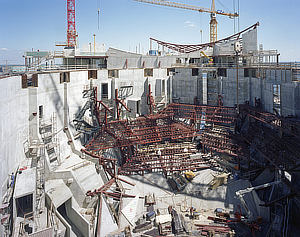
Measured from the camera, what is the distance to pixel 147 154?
3050 centimetres

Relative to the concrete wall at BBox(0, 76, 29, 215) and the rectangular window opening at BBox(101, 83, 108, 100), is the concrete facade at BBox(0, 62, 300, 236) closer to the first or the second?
the concrete wall at BBox(0, 76, 29, 215)

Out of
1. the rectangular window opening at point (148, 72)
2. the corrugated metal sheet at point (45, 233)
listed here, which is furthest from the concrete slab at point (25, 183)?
the rectangular window opening at point (148, 72)

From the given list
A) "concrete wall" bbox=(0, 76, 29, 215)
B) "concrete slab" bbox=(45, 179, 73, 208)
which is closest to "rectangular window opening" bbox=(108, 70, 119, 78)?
"concrete wall" bbox=(0, 76, 29, 215)

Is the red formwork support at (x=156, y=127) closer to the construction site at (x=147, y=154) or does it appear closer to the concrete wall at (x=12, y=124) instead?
the construction site at (x=147, y=154)

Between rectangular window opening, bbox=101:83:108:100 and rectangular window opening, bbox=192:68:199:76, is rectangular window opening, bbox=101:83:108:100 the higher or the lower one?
the lower one

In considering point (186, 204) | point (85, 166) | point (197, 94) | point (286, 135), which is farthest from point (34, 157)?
point (197, 94)

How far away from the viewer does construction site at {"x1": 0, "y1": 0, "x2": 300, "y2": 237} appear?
18609mm

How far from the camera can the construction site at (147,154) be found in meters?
18.6

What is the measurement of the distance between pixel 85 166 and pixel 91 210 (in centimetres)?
444

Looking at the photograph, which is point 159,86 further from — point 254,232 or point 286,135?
point 254,232

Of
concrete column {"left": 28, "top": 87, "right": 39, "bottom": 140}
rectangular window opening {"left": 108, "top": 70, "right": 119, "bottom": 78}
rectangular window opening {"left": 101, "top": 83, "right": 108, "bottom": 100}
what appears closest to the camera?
concrete column {"left": 28, "top": 87, "right": 39, "bottom": 140}

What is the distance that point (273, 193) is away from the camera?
2256 centimetres

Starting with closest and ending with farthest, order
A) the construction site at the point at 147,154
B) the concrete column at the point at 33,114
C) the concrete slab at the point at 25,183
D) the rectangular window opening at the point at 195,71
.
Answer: the concrete slab at the point at 25,183, the construction site at the point at 147,154, the concrete column at the point at 33,114, the rectangular window opening at the point at 195,71

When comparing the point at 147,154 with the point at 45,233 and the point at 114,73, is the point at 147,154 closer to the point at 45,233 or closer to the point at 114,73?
the point at 114,73
